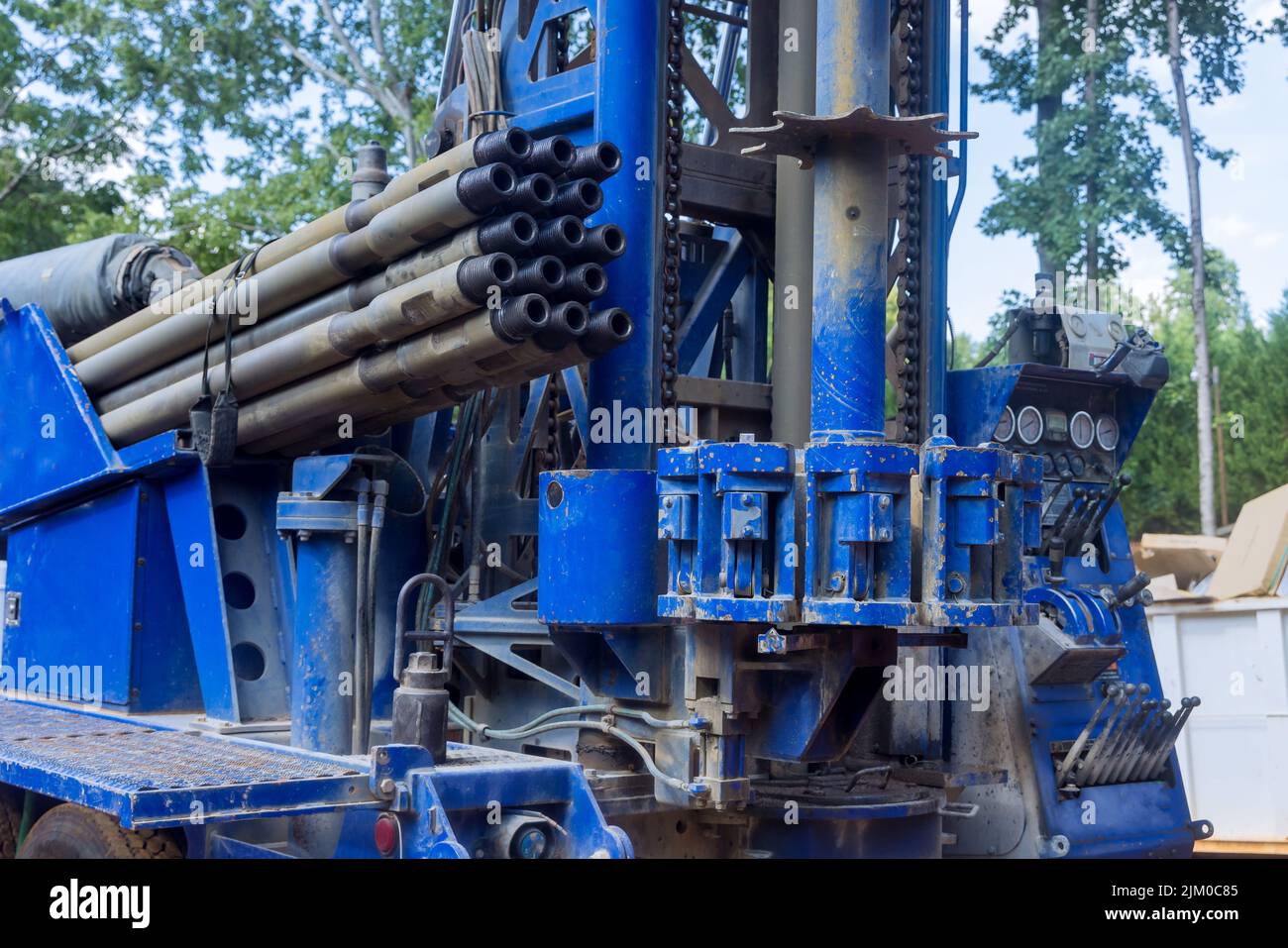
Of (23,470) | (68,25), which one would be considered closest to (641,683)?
(23,470)

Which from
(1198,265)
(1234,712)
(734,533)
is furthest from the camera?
(1198,265)

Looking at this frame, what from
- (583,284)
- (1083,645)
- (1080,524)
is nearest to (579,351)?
(583,284)

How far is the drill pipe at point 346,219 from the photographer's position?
490 centimetres

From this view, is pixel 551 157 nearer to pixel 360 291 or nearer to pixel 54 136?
pixel 360 291

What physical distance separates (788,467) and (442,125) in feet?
9.11

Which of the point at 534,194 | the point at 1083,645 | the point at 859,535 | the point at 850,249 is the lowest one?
the point at 1083,645

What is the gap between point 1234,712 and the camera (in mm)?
10367

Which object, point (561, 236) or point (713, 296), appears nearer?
point (561, 236)

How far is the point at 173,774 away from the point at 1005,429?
11.0 ft

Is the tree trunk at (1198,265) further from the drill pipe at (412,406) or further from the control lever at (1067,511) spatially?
the drill pipe at (412,406)

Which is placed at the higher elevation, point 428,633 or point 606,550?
point 606,550

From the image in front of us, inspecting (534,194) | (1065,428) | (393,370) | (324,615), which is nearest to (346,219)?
(393,370)

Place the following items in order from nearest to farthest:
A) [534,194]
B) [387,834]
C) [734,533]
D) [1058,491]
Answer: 1. [387,834]
2. [734,533]
3. [534,194]
4. [1058,491]

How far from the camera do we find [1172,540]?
13.4 meters
